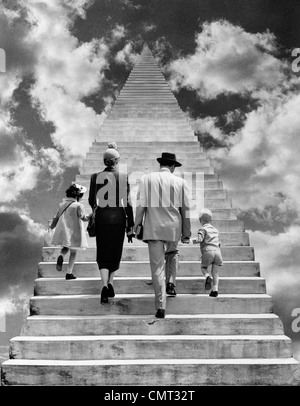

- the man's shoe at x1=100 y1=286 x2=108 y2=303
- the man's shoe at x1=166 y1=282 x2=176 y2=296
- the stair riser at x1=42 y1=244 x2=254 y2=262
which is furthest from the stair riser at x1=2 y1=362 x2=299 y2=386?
the stair riser at x1=42 y1=244 x2=254 y2=262

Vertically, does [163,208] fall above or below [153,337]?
above

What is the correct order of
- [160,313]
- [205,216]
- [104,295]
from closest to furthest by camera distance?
[160,313] → [104,295] → [205,216]

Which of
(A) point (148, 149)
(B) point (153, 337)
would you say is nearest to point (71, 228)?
(B) point (153, 337)

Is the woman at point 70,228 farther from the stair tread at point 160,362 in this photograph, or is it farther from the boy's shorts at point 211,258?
the boy's shorts at point 211,258

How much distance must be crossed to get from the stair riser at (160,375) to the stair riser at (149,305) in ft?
Result: 3.12

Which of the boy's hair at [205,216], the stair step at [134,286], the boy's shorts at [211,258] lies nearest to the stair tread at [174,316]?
the stair step at [134,286]

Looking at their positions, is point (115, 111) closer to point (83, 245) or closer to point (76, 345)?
point (83, 245)

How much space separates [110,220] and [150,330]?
1332mm

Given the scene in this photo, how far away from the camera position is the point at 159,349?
226 inches

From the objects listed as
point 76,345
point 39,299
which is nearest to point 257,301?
point 76,345

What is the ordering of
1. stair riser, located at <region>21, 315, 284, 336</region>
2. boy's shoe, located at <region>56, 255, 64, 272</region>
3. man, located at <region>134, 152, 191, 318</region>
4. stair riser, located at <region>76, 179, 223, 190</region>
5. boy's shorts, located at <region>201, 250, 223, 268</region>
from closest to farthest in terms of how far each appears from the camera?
1. man, located at <region>134, 152, 191, 318</region>
2. stair riser, located at <region>21, 315, 284, 336</region>
3. boy's shorts, located at <region>201, 250, 223, 268</region>
4. boy's shoe, located at <region>56, 255, 64, 272</region>
5. stair riser, located at <region>76, 179, 223, 190</region>

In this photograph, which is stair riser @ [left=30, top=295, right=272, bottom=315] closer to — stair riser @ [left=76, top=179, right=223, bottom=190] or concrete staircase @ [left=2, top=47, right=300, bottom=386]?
concrete staircase @ [left=2, top=47, right=300, bottom=386]

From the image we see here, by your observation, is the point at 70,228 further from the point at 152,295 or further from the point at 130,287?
the point at 152,295

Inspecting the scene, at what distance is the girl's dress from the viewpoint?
7102mm
